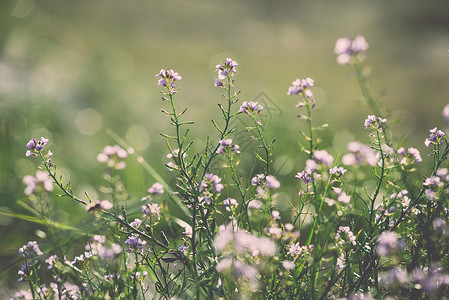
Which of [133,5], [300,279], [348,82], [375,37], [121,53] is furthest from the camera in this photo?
[133,5]

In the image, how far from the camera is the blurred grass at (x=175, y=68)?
2.95 m

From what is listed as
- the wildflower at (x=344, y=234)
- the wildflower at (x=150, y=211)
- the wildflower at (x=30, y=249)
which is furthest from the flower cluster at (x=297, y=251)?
the wildflower at (x=30, y=249)

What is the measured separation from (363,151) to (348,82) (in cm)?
446

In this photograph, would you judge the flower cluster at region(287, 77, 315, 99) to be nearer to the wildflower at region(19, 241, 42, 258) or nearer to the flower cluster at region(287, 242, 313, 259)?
the flower cluster at region(287, 242, 313, 259)

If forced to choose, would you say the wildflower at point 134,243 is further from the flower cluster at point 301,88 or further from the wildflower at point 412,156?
the wildflower at point 412,156

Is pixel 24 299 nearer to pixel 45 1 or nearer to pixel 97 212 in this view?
pixel 97 212

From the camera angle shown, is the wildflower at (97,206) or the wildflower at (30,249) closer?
the wildflower at (97,206)

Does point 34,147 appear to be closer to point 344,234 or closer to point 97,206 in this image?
point 97,206

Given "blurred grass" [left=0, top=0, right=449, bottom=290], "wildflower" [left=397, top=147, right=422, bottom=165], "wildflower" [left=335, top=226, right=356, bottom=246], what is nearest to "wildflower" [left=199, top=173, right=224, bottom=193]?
"wildflower" [left=335, top=226, right=356, bottom=246]

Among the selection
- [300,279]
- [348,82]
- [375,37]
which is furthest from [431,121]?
[300,279]

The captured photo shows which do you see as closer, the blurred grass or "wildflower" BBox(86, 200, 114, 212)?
"wildflower" BBox(86, 200, 114, 212)

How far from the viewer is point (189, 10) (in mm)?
7594

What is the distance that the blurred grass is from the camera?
2951 millimetres

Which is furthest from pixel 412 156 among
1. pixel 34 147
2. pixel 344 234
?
pixel 34 147
